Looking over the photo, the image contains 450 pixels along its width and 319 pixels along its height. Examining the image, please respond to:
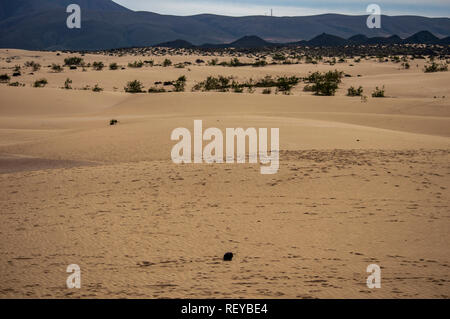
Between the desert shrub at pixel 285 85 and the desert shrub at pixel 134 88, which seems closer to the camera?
the desert shrub at pixel 285 85

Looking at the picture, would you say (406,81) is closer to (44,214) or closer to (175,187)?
(175,187)

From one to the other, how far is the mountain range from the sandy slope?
3632 inches

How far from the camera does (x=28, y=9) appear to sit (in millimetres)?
170750

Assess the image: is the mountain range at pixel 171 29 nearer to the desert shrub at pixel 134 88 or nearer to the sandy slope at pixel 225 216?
the desert shrub at pixel 134 88

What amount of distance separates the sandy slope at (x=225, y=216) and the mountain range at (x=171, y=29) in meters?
92.2

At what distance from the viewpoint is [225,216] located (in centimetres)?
825

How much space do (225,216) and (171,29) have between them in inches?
5492

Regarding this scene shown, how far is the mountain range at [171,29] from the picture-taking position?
11975 centimetres

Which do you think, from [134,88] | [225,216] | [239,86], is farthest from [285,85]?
[225,216]

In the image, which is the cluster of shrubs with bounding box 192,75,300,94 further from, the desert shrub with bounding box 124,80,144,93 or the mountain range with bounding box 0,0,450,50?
the mountain range with bounding box 0,0,450,50

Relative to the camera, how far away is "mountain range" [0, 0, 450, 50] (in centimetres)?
11975

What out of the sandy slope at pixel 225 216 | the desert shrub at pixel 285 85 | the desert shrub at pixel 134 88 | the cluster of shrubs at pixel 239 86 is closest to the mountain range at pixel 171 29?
the cluster of shrubs at pixel 239 86

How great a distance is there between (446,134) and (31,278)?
53.1 ft
